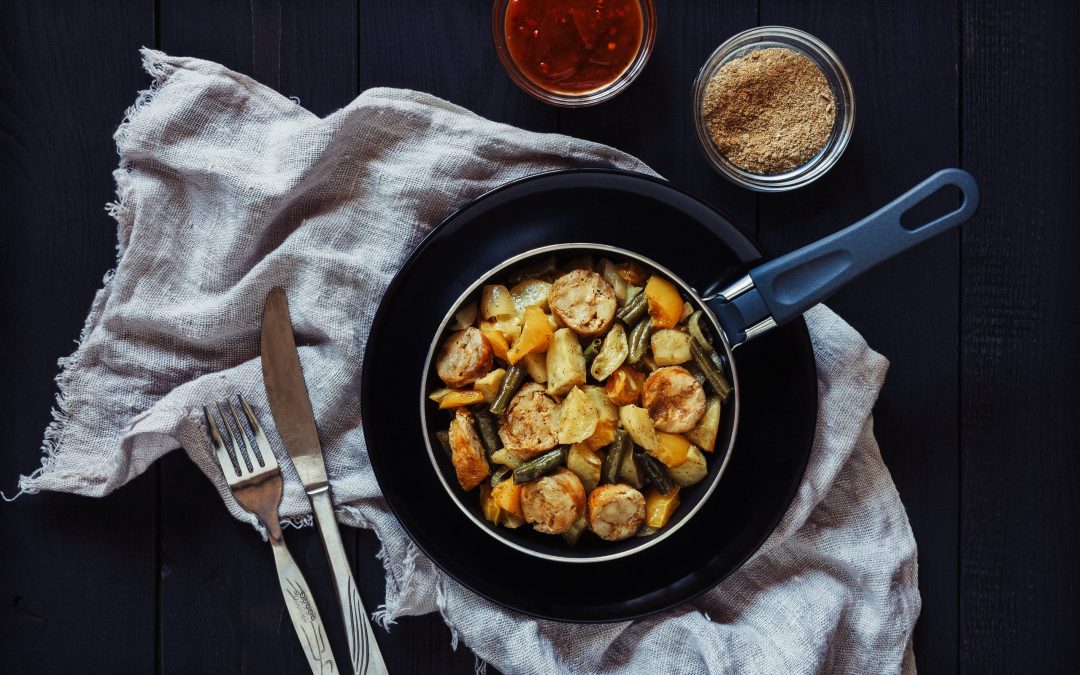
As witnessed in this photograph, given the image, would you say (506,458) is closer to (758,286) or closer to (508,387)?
(508,387)

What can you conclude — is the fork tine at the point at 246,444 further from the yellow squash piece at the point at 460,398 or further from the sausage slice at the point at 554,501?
the sausage slice at the point at 554,501

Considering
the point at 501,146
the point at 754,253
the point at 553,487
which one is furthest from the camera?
the point at 501,146

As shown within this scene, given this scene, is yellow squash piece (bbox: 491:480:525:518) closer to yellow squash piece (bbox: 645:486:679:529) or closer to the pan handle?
yellow squash piece (bbox: 645:486:679:529)

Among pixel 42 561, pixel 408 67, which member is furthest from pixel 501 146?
pixel 42 561

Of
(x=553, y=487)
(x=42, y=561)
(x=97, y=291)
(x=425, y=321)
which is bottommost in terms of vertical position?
(x=42, y=561)

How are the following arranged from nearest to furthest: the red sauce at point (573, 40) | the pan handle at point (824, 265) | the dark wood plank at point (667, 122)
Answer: the pan handle at point (824, 265)
the red sauce at point (573, 40)
the dark wood plank at point (667, 122)

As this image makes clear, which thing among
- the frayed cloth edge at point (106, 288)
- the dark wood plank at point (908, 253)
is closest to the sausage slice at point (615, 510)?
the dark wood plank at point (908, 253)

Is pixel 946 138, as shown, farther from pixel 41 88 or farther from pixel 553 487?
pixel 41 88
